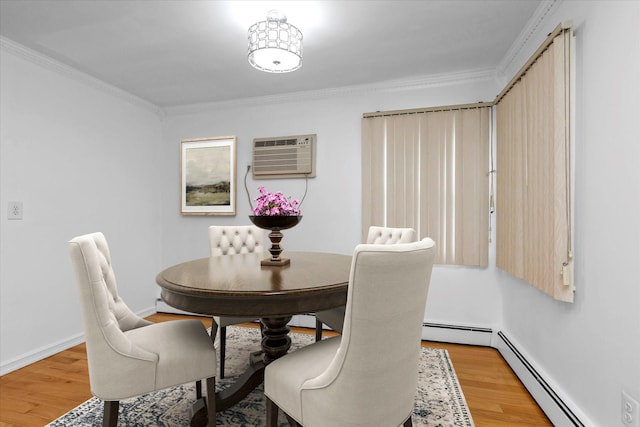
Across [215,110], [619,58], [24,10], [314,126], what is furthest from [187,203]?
[619,58]

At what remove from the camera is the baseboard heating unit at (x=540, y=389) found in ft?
5.35

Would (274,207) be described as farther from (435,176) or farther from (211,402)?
(435,176)

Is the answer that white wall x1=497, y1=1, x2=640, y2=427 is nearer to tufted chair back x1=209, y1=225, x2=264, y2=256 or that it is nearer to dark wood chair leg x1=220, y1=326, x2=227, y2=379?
dark wood chair leg x1=220, y1=326, x2=227, y2=379

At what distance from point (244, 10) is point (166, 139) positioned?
237 centimetres

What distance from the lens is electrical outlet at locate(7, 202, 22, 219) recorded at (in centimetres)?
242

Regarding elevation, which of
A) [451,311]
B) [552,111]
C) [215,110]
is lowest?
[451,311]

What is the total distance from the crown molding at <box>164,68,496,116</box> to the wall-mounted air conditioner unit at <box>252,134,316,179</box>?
424mm

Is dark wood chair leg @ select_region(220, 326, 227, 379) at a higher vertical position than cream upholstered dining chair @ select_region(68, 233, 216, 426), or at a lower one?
lower

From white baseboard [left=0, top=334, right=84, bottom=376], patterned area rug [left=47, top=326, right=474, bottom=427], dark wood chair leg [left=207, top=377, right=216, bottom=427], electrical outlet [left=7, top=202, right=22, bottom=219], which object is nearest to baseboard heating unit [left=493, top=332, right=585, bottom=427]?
patterned area rug [left=47, top=326, right=474, bottom=427]

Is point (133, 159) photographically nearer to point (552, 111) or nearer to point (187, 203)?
point (187, 203)

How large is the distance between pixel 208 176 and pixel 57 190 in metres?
1.37

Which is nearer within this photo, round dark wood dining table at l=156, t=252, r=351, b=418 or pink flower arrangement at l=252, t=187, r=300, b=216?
round dark wood dining table at l=156, t=252, r=351, b=418

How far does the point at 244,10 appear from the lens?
2002mm

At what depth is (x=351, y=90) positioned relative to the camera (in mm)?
3250
